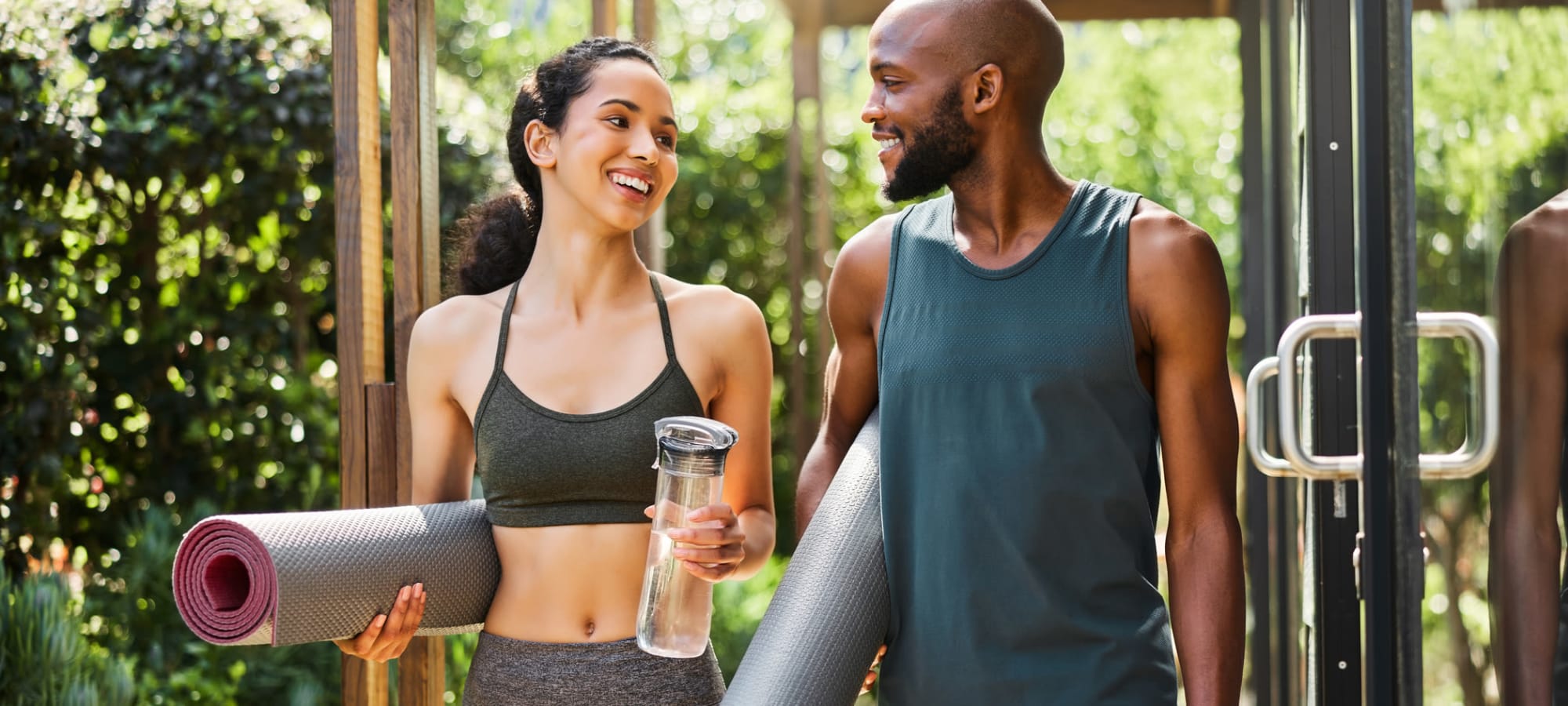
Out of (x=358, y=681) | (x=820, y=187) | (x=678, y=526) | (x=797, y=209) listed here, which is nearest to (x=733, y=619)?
(x=797, y=209)

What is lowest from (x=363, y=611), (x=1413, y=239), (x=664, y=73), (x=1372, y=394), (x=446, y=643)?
(x=446, y=643)

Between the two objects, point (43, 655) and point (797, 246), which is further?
point (797, 246)

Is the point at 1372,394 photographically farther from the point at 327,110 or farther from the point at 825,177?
the point at 825,177

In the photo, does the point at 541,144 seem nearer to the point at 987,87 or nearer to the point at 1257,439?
the point at 987,87

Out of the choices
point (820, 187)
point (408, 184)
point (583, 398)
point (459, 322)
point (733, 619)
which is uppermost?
point (820, 187)

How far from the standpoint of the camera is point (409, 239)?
7.80 ft

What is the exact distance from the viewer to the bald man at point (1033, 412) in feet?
5.56

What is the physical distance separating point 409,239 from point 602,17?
1021mm

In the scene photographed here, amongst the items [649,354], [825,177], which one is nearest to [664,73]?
[649,354]

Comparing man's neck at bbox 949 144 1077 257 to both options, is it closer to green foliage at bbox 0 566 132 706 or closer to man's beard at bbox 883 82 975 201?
man's beard at bbox 883 82 975 201

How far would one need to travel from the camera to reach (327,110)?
394 centimetres

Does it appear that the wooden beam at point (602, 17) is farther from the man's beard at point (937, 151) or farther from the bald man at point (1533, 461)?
Result: the bald man at point (1533, 461)

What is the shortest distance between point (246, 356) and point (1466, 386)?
11.2 feet

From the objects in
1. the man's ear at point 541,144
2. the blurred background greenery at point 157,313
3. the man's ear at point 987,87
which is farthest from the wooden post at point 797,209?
the man's ear at point 987,87
